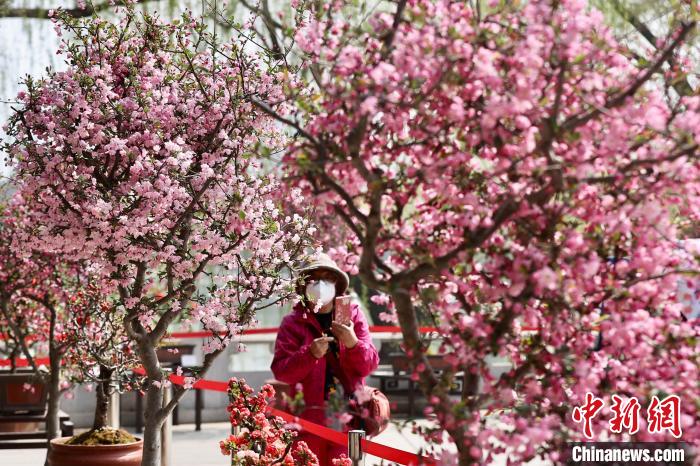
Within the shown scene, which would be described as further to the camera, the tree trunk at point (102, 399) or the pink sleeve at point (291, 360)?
the tree trunk at point (102, 399)

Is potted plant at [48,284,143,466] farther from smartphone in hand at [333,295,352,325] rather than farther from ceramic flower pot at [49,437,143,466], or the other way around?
smartphone in hand at [333,295,352,325]

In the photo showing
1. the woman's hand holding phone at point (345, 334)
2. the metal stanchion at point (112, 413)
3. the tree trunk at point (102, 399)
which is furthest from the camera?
the metal stanchion at point (112, 413)

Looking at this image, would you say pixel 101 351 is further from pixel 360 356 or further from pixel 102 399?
pixel 360 356

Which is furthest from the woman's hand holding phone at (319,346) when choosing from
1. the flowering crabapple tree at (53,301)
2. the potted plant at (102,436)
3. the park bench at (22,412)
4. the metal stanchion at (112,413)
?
the park bench at (22,412)

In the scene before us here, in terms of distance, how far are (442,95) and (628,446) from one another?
106 centimetres

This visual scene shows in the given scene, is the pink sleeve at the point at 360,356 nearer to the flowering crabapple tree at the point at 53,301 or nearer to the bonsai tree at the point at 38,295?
the flowering crabapple tree at the point at 53,301

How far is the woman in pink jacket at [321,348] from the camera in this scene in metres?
4.40

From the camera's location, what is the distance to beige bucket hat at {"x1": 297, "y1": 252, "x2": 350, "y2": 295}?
4.58m

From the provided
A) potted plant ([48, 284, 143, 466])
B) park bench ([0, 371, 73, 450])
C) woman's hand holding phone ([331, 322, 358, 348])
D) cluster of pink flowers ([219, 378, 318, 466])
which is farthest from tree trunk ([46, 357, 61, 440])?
woman's hand holding phone ([331, 322, 358, 348])

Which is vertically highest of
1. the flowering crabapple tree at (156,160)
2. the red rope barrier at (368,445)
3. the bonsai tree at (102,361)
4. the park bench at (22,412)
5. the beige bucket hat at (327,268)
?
the flowering crabapple tree at (156,160)

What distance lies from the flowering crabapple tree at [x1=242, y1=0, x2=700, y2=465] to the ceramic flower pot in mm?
2941

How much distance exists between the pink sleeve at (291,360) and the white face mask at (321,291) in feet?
0.71

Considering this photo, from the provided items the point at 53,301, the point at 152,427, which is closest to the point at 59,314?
the point at 53,301

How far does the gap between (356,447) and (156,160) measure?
150 cm
